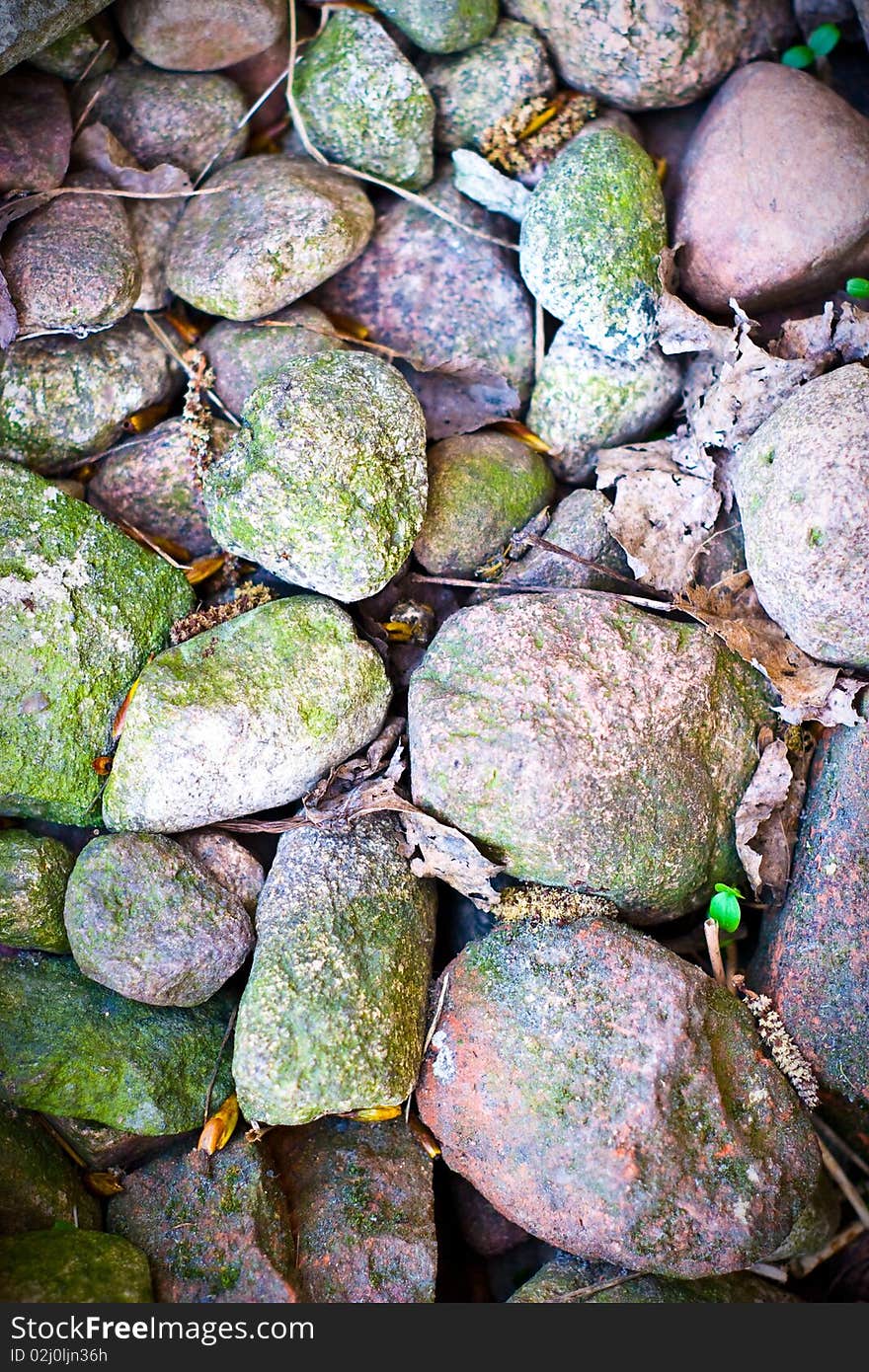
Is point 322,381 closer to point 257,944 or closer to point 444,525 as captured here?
point 444,525

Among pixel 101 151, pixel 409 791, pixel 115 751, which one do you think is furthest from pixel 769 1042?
pixel 101 151

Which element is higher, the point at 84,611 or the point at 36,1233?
the point at 84,611

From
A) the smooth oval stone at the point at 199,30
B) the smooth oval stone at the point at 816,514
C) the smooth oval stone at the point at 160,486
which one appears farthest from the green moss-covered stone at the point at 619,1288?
the smooth oval stone at the point at 199,30

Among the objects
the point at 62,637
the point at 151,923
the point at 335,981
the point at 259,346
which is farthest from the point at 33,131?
the point at 335,981

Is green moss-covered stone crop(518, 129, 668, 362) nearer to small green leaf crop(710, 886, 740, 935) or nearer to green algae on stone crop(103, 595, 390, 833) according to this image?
green algae on stone crop(103, 595, 390, 833)

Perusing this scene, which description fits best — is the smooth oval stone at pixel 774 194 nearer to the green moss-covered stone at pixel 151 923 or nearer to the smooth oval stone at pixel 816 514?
the smooth oval stone at pixel 816 514

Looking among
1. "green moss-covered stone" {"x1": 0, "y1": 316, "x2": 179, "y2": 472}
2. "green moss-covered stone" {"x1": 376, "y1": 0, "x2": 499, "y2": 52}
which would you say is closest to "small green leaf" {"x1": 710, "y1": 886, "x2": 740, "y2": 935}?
"green moss-covered stone" {"x1": 0, "y1": 316, "x2": 179, "y2": 472}
